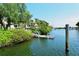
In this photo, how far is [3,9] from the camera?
472 cm

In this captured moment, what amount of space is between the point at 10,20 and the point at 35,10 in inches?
15.1

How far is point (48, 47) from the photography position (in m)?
4.77

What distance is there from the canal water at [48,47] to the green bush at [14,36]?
71 mm

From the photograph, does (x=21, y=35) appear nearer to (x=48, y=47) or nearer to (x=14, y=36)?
(x=14, y=36)

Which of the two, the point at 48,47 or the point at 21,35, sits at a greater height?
the point at 21,35

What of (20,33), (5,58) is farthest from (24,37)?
(5,58)

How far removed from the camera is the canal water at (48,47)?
469 cm

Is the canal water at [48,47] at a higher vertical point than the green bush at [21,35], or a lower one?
lower

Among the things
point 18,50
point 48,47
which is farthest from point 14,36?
point 48,47

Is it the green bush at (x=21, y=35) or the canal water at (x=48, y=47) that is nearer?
the canal water at (x=48, y=47)

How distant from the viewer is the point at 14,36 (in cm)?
481

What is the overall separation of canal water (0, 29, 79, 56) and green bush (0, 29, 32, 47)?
71mm

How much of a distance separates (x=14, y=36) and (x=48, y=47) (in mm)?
502

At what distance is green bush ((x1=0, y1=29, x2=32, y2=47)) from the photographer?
15.6 ft
